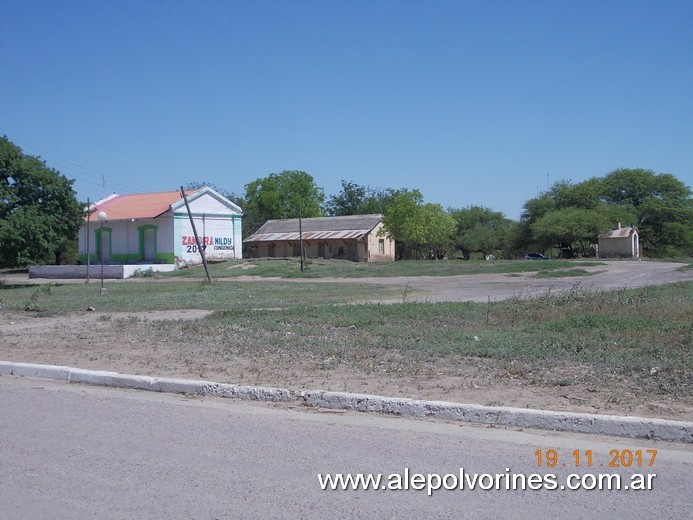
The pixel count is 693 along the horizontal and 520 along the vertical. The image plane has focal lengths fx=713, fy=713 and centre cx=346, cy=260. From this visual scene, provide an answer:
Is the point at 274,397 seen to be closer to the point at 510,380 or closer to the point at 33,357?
the point at 510,380

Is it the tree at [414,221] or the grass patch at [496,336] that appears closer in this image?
the grass patch at [496,336]

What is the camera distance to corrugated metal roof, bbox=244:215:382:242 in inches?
2815

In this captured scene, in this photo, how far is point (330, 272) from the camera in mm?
47656

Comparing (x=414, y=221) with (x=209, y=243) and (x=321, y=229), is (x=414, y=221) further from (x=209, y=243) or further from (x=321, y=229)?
(x=209, y=243)

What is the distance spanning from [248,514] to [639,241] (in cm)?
8141

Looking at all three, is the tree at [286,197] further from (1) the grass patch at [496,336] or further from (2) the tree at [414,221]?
(1) the grass patch at [496,336]

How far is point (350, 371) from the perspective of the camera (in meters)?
10.4

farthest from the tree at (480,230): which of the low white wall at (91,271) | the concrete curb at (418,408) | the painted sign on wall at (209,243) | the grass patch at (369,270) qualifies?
the concrete curb at (418,408)

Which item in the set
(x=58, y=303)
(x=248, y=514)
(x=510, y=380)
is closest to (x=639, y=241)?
(x=58, y=303)

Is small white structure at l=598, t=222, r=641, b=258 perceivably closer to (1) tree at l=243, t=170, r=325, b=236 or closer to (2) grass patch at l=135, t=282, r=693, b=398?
(1) tree at l=243, t=170, r=325, b=236

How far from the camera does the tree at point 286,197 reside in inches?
3807

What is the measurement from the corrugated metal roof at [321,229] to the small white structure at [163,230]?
38.8 ft

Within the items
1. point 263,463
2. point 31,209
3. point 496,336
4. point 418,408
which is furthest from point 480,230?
point 263,463
